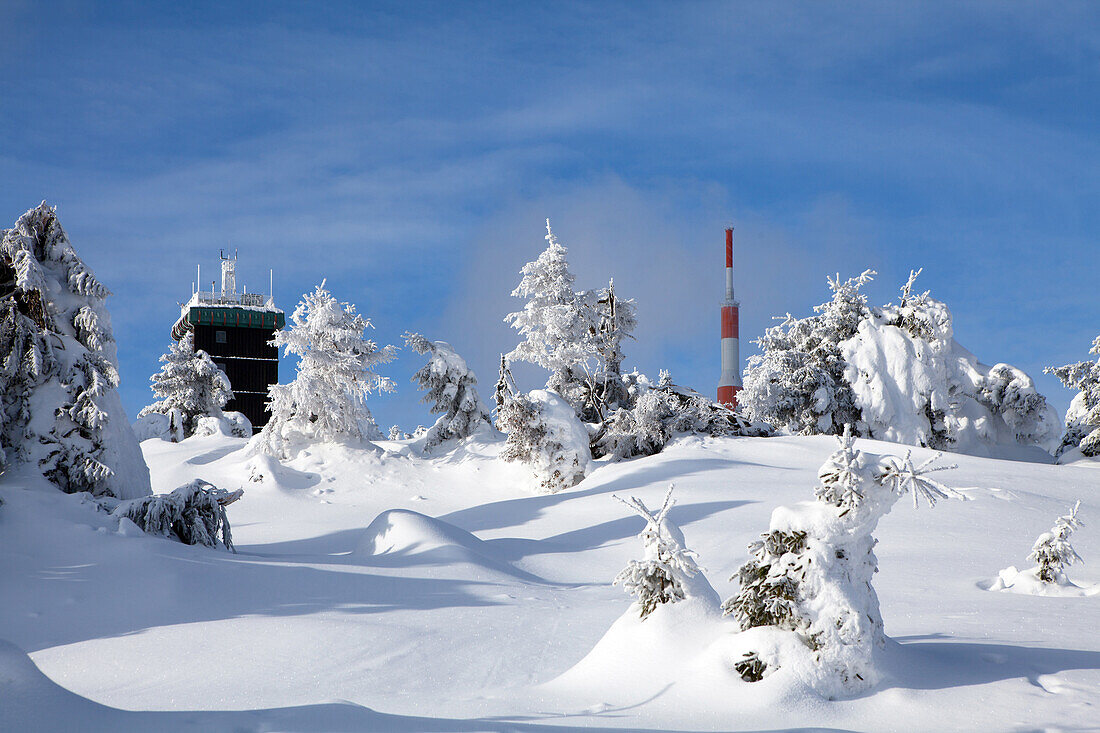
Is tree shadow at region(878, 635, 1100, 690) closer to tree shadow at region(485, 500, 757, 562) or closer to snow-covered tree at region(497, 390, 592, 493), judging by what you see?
tree shadow at region(485, 500, 757, 562)

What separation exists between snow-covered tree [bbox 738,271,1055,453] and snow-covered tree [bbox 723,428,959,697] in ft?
80.8

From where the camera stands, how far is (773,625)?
672 centimetres

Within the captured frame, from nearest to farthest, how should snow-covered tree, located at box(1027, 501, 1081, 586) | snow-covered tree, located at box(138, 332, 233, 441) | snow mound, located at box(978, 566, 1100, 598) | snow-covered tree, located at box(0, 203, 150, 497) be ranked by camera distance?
snow mound, located at box(978, 566, 1100, 598) < snow-covered tree, located at box(1027, 501, 1081, 586) < snow-covered tree, located at box(0, 203, 150, 497) < snow-covered tree, located at box(138, 332, 233, 441)

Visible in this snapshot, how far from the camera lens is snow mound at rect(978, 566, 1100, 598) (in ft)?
36.4

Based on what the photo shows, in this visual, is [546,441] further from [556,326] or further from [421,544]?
[421,544]

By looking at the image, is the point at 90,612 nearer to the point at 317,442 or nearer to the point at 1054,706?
the point at 1054,706

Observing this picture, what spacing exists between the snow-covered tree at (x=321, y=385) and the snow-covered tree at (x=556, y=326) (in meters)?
4.98

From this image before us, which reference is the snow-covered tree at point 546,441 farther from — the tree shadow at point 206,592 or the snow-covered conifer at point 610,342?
the tree shadow at point 206,592

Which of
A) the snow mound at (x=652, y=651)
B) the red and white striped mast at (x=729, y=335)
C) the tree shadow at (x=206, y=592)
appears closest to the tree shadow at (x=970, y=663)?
the snow mound at (x=652, y=651)

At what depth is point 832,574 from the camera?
6.62m

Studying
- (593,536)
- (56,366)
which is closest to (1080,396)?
(593,536)

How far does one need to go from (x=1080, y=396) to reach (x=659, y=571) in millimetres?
27613

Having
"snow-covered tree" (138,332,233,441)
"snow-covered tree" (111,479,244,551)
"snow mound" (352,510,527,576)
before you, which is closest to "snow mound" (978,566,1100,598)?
"snow mound" (352,510,527,576)

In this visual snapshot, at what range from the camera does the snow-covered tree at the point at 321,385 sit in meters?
26.6
